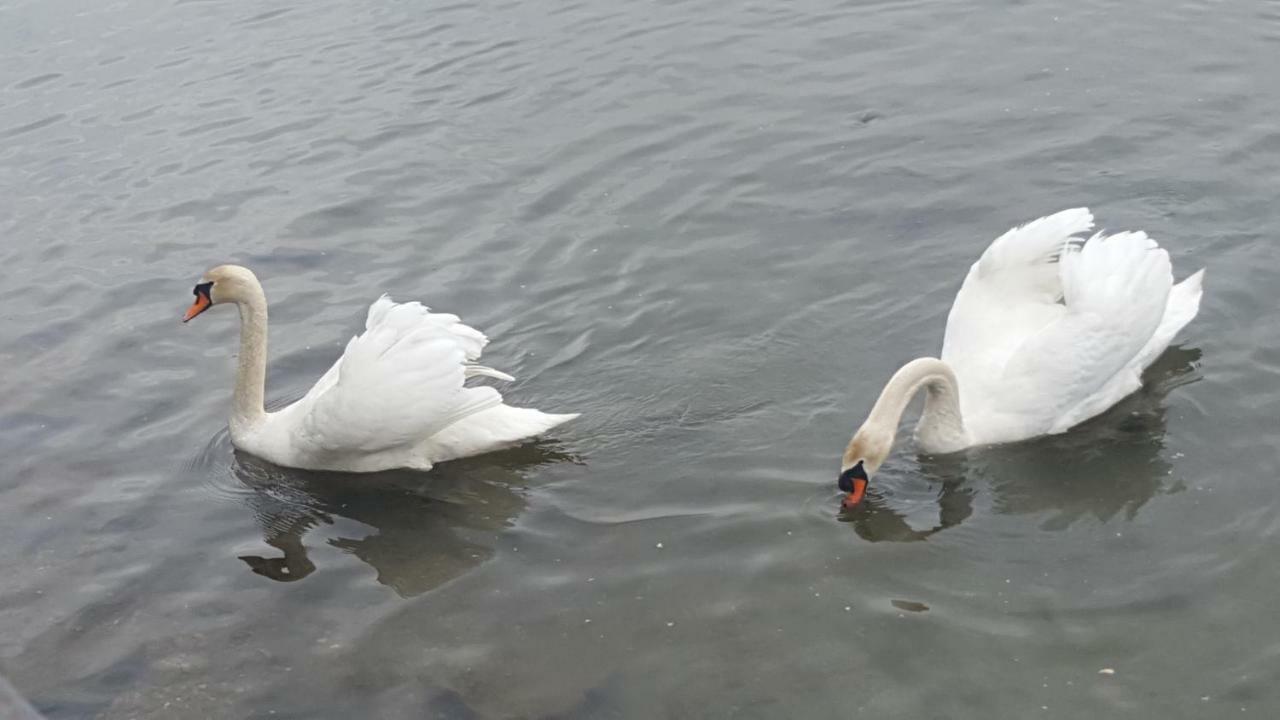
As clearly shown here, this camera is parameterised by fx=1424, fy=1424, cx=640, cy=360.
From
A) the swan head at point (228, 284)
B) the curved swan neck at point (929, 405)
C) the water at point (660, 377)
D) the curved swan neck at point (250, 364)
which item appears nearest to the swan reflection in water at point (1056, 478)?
the water at point (660, 377)

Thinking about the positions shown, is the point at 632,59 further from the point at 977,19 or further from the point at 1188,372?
the point at 1188,372

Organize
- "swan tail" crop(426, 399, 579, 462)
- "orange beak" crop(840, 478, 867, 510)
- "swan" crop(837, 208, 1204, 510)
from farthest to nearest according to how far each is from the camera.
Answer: "swan tail" crop(426, 399, 579, 462) < "swan" crop(837, 208, 1204, 510) < "orange beak" crop(840, 478, 867, 510)

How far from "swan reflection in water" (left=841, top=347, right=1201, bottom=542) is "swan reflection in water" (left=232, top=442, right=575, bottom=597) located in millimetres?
1805

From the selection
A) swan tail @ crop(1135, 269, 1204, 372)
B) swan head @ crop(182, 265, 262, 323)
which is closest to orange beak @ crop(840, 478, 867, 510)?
swan tail @ crop(1135, 269, 1204, 372)

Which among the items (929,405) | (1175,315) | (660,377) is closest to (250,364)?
(660,377)

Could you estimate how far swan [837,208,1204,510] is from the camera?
6.77 m

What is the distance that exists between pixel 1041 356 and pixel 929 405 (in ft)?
1.99

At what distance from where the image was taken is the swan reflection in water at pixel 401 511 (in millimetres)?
6797

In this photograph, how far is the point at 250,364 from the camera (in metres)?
7.99

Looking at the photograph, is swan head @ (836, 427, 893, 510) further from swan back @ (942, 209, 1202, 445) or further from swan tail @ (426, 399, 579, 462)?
swan tail @ (426, 399, 579, 462)

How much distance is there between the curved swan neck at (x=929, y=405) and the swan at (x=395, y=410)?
1.67 metres

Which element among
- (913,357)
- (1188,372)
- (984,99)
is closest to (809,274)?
(913,357)

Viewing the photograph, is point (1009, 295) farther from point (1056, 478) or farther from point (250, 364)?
point (250, 364)

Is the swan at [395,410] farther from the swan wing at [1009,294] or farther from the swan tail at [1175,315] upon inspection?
the swan tail at [1175,315]
